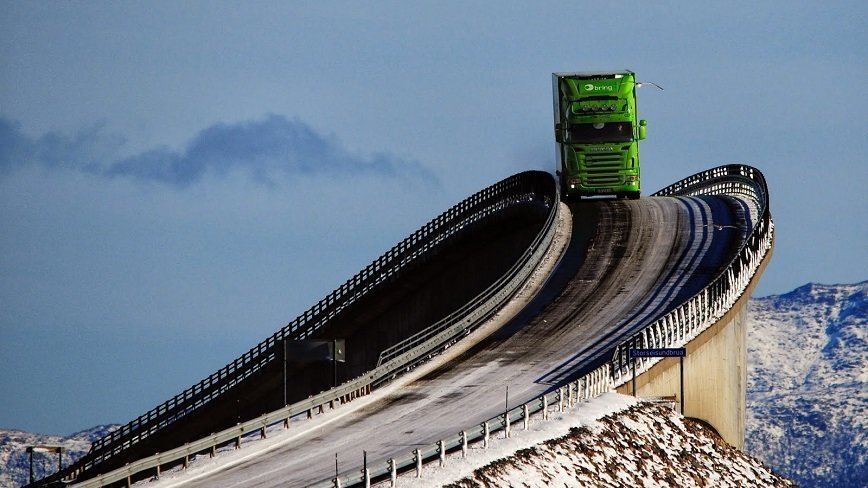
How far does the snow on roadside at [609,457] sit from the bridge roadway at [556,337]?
3153 mm

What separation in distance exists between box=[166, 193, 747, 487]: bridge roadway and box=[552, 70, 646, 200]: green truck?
7.76 feet

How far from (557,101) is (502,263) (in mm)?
8671

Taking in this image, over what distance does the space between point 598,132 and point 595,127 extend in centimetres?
27

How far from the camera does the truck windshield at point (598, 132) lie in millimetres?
98125

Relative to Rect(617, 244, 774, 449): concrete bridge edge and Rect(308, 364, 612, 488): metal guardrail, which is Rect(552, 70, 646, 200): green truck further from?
→ Rect(308, 364, 612, 488): metal guardrail

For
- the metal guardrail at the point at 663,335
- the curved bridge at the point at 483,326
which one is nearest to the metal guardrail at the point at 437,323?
the curved bridge at the point at 483,326

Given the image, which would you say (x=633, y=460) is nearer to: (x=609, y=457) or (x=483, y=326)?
(x=609, y=457)

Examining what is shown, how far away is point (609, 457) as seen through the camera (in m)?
58.9

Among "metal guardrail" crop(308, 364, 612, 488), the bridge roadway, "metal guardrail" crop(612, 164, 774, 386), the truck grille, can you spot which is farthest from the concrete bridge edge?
the truck grille

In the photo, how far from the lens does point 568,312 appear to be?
8150 centimetres

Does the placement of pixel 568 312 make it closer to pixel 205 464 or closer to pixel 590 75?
pixel 590 75

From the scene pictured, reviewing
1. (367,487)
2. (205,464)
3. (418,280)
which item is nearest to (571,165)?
(418,280)

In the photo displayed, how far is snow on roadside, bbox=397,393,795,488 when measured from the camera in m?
53.8

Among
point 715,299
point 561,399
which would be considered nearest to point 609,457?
point 561,399
